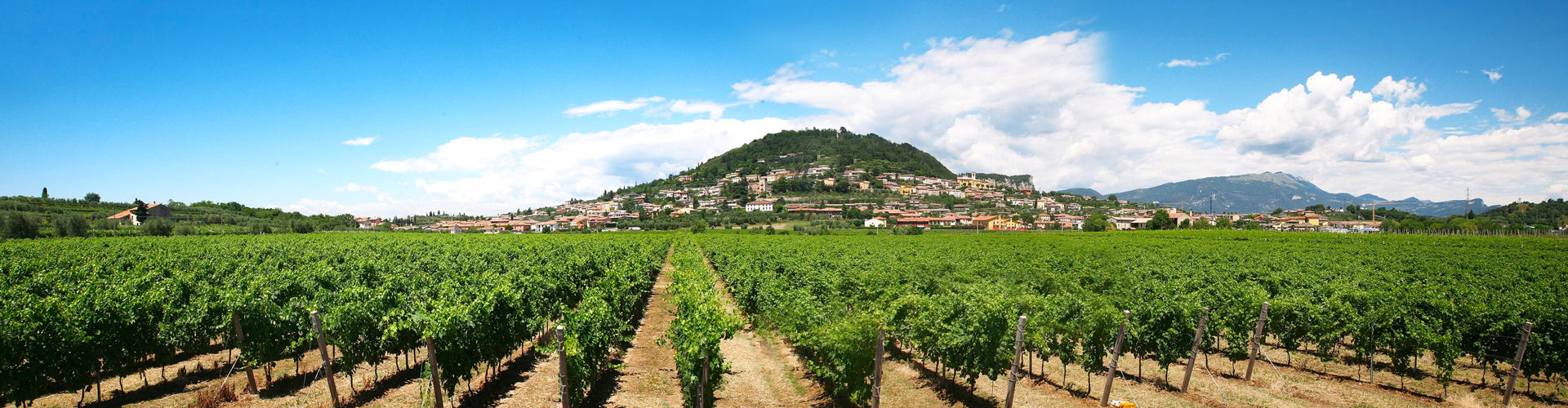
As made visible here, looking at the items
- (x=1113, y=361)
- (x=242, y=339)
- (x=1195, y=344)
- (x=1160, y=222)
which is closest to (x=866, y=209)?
(x=1160, y=222)

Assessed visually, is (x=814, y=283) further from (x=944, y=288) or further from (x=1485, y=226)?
(x=1485, y=226)

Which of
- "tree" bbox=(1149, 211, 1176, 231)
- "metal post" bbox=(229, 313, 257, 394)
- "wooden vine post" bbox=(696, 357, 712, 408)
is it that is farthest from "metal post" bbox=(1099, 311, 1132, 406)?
"tree" bbox=(1149, 211, 1176, 231)

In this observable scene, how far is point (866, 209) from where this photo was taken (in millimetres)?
124812

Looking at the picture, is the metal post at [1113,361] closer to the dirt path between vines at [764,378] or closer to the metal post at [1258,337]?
the metal post at [1258,337]

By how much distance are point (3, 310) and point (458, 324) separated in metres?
6.75

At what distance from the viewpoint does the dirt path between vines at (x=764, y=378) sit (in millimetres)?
11977

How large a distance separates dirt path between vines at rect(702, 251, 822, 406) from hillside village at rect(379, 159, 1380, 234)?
79191mm

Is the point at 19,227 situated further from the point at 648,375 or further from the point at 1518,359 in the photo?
the point at 1518,359

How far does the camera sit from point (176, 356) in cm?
1384

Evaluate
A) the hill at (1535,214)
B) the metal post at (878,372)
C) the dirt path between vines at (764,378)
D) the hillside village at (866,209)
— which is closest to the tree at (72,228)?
the hillside village at (866,209)

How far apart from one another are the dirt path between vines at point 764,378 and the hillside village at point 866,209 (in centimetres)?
7919

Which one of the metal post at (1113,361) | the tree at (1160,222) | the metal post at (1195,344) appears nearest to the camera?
the metal post at (1113,361)

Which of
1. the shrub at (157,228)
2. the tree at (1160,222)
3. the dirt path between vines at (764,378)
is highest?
the shrub at (157,228)

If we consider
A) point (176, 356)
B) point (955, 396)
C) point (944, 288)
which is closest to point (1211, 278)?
point (944, 288)
